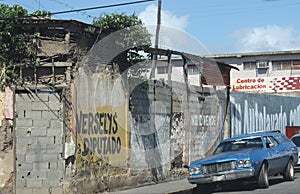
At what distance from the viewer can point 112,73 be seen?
15.2 metres

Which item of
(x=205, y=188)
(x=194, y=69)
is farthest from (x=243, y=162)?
(x=194, y=69)

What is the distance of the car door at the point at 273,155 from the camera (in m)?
15.4


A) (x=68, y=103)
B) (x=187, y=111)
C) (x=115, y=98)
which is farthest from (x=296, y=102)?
(x=68, y=103)

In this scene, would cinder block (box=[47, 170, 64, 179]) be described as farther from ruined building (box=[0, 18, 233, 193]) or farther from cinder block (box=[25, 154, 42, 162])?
cinder block (box=[25, 154, 42, 162])

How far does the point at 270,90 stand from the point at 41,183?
1252 inches

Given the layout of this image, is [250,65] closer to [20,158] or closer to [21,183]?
[20,158]

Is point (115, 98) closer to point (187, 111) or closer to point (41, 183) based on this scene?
point (41, 183)

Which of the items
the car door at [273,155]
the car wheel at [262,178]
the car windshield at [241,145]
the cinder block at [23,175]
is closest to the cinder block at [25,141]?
the cinder block at [23,175]

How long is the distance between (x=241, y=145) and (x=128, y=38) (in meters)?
4.70

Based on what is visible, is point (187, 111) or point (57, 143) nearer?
point (57, 143)

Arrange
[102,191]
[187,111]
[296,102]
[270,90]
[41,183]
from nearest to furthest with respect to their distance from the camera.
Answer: [41,183] → [102,191] → [187,111] → [296,102] → [270,90]

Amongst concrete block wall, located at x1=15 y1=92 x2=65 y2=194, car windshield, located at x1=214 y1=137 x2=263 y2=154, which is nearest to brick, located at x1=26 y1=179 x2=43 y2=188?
concrete block wall, located at x1=15 y1=92 x2=65 y2=194

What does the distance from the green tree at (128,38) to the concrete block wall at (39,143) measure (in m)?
2.98

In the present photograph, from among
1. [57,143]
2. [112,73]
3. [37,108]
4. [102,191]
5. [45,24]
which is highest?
[45,24]
